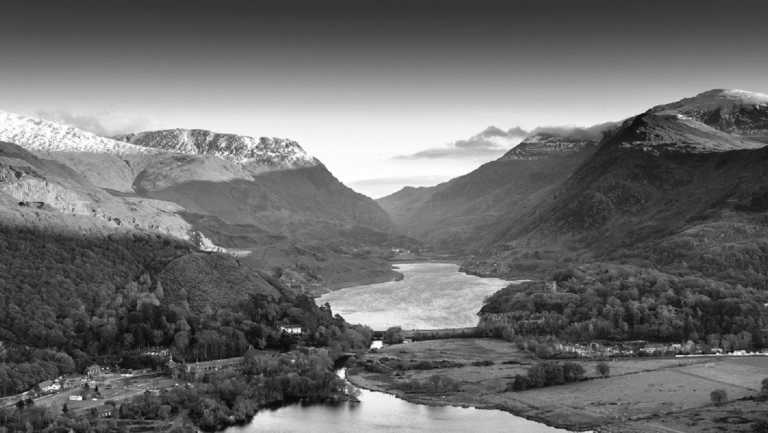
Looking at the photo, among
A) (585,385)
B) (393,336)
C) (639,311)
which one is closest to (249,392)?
(585,385)

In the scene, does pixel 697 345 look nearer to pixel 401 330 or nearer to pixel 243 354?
pixel 401 330

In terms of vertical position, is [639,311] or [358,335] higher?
[639,311]

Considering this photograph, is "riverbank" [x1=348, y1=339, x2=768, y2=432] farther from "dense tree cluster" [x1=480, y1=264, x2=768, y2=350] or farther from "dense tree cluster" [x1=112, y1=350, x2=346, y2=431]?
"dense tree cluster" [x1=480, y1=264, x2=768, y2=350]

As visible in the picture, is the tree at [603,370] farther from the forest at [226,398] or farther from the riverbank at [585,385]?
the forest at [226,398]

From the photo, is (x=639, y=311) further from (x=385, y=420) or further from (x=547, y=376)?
(x=385, y=420)

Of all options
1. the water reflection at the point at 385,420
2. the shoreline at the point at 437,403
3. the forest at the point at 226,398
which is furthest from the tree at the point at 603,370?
the forest at the point at 226,398

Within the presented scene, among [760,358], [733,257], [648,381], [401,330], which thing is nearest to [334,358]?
[401,330]
